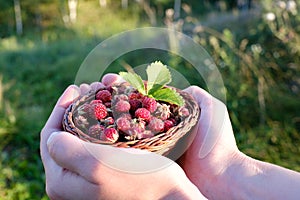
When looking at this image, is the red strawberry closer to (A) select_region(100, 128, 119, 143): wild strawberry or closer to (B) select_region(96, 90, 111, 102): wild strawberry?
(A) select_region(100, 128, 119, 143): wild strawberry

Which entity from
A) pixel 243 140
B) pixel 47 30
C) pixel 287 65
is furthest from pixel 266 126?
pixel 47 30

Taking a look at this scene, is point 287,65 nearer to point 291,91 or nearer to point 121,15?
point 291,91

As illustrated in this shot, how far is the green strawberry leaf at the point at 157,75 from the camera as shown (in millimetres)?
1131

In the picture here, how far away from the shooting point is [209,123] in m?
1.22

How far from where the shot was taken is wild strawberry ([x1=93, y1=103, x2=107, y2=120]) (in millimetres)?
1052

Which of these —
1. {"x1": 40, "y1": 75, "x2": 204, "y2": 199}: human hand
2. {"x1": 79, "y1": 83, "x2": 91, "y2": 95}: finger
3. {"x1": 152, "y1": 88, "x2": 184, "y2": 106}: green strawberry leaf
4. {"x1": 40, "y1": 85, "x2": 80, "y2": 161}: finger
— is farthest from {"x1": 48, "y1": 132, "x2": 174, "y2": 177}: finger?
{"x1": 79, "y1": 83, "x2": 91, "y2": 95}: finger

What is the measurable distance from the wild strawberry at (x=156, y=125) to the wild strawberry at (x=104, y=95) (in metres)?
0.15

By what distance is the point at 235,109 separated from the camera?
2818mm

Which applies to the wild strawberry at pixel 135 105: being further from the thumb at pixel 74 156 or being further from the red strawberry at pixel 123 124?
the thumb at pixel 74 156

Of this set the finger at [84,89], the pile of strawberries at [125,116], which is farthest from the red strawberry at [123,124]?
the finger at [84,89]

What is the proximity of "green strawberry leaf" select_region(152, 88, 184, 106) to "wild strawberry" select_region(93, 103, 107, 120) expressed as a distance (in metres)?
0.13

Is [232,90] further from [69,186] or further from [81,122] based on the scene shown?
[69,186]

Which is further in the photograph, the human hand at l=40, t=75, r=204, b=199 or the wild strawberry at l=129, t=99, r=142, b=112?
the wild strawberry at l=129, t=99, r=142, b=112

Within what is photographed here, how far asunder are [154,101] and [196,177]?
0.96 ft
